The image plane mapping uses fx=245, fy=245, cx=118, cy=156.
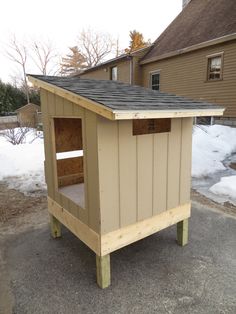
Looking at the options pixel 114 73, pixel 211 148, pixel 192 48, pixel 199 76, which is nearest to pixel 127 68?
pixel 114 73

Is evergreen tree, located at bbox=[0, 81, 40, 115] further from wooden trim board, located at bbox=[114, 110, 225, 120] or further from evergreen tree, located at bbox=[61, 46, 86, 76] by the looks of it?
wooden trim board, located at bbox=[114, 110, 225, 120]

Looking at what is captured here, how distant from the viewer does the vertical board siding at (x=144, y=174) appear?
2.28 metres

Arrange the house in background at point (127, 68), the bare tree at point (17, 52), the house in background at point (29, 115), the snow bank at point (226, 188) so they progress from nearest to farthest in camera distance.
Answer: the snow bank at point (226, 188), the house in background at point (127, 68), the house in background at point (29, 115), the bare tree at point (17, 52)

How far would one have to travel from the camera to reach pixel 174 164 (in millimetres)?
2602

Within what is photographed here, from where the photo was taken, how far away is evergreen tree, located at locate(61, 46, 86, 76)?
33.4m

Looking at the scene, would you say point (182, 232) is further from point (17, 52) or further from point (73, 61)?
point (17, 52)

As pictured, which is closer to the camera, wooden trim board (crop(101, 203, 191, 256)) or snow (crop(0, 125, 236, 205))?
wooden trim board (crop(101, 203, 191, 256))

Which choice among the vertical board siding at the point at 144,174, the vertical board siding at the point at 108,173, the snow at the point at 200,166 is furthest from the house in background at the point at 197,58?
the vertical board siding at the point at 108,173

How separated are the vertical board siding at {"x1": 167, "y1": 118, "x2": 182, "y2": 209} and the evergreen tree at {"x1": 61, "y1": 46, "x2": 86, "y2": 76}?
33.5 meters

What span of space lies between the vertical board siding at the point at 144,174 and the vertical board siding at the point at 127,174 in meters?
0.05

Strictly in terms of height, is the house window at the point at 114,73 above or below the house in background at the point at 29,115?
above

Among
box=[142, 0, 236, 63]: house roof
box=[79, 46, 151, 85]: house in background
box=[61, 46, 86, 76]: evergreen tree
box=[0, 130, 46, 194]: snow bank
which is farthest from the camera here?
box=[61, 46, 86, 76]: evergreen tree

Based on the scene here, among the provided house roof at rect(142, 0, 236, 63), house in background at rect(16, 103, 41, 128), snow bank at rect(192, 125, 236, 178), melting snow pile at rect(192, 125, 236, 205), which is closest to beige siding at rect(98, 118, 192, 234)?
melting snow pile at rect(192, 125, 236, 205)

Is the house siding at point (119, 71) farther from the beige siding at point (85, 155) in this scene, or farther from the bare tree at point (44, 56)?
the bare tree at point (44, 56)
